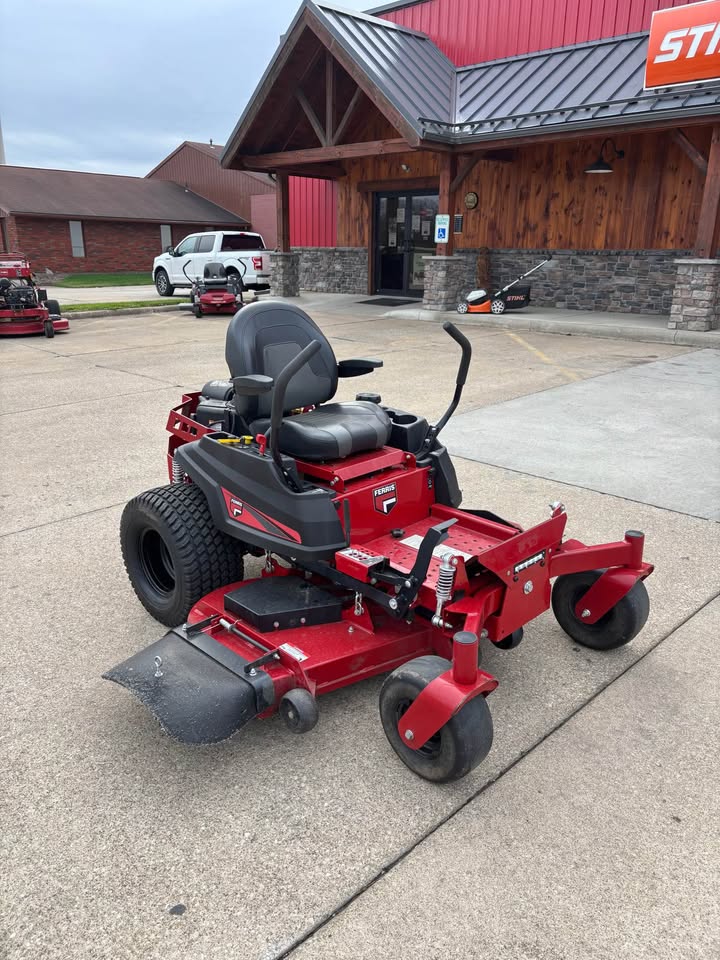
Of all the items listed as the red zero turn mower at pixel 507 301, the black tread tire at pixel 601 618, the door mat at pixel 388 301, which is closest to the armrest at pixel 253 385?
the black tread tire at pixel 601 618

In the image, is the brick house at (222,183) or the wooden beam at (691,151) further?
the brick house at (222,183)

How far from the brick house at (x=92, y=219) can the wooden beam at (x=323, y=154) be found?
50.6 ft

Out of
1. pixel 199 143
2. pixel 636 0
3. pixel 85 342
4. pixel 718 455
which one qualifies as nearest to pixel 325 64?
pixel 636 0

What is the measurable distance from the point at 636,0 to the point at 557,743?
637 inches

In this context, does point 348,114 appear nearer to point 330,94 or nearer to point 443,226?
point 330,94

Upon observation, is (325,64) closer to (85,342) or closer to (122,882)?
(85,342)

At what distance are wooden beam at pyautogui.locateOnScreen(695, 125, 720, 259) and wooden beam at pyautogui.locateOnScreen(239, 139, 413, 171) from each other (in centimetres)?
518

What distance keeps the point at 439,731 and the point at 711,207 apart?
12.0 m

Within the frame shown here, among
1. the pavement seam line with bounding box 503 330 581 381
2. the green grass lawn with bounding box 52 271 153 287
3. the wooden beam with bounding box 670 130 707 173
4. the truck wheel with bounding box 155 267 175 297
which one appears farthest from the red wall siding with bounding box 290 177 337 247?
the wooden beam with bounding box 670 130 707 173

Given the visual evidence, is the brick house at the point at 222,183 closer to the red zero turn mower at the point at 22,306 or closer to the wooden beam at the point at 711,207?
the red zero turn mower at the point at 22,306

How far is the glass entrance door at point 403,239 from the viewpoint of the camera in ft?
60.1

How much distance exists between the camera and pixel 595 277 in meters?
15.4

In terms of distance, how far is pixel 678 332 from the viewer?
11930mm

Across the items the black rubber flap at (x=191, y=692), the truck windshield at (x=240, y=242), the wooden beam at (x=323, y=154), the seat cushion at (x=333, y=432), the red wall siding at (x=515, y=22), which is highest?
the red wall siding at (x=515, y=22)
